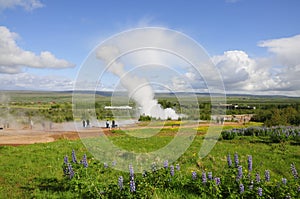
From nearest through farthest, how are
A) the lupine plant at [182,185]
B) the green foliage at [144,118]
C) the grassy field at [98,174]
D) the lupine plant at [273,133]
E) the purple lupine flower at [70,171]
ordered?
the lupine plant at [182,185]
the grassy field at [98,174]
the purple lupine flower at [70,171]
the lupine plant at [273,133]
the green foliage at [144,118]

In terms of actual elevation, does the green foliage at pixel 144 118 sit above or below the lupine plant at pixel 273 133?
above

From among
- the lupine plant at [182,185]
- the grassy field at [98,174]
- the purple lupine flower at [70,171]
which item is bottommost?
the grassy field at [98,174]

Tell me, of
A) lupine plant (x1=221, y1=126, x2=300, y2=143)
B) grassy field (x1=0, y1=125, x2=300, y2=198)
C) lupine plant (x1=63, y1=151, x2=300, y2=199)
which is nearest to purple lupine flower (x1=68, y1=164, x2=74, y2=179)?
lupine plant (x1=63, y1=151, x2=300, y2=199)

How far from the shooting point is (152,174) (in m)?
6.40

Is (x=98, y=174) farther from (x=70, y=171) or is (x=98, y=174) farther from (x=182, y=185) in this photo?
(x=182, y=185)

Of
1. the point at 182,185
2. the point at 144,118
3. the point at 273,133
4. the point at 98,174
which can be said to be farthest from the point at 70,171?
the point at 144,118

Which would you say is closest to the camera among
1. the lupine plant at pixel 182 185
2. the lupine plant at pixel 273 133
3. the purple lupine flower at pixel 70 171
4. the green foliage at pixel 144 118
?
the lupine plant at pixel 182 185

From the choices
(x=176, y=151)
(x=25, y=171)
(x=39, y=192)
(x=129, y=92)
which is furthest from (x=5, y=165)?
(x=176, y=151)

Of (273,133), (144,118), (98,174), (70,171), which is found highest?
(144,118)

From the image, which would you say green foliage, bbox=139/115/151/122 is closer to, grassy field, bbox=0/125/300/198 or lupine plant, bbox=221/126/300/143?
lupine plant, bbox=221/126/300/143

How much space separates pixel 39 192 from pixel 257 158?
7177 millimetres

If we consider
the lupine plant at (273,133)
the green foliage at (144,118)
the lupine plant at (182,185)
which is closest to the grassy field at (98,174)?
the lupine plant at (182,185)

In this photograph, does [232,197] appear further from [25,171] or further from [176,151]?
[25,171]

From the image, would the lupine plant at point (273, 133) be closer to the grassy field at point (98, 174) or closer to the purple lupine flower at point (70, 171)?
the grassy field at point (98, 174)
